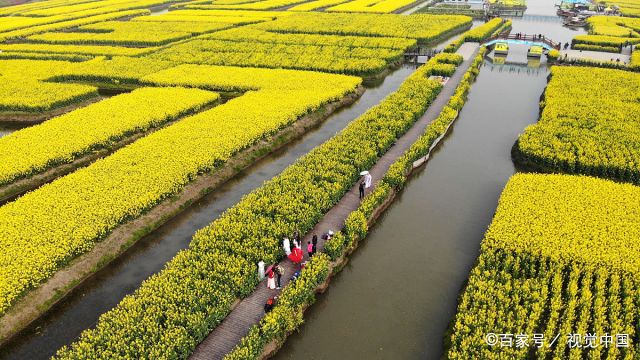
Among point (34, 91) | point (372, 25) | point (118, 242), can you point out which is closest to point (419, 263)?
point (118, 242)

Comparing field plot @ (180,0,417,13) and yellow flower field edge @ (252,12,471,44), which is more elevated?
field plot @ (180,0,417,13)

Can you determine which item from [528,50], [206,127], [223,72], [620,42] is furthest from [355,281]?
[620,42]

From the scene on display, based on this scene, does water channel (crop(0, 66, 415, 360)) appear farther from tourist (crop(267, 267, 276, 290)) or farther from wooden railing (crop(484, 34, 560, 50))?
wooden railing (crop(484, 34, 560, 50))

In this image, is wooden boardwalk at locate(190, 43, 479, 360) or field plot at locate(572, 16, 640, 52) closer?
wooden boardwalk at locate(190, 43, 479, 360)

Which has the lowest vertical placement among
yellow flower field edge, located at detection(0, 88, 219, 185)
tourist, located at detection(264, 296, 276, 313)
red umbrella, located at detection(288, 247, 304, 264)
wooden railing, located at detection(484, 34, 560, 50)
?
tourist, located at detection(264, 296, 276, 313)

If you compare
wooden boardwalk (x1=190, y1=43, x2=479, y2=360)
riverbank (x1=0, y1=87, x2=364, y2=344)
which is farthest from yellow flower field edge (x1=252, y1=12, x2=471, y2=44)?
riverbank (x1=0, y1=87, x2=364, y2=344)

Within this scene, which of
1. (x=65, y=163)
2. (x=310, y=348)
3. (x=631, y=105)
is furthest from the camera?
(x=631, y=105)

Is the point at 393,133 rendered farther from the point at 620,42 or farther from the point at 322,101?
the point at 620,42
